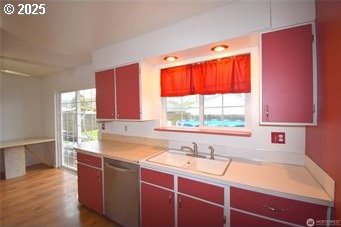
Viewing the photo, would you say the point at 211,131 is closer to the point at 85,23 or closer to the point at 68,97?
the point at 85,23

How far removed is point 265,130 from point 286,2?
1117 millimetres

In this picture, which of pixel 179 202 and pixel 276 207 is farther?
pixel 179 202

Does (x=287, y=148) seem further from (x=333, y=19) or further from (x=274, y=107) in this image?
(x=333, y=19)

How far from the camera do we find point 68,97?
13.8 feet

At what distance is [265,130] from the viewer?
1714mm

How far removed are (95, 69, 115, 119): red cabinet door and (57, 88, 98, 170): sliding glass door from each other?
0.91m

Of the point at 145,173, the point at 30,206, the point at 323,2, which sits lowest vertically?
the point at 30,206

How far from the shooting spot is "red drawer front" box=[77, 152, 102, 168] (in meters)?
2.21

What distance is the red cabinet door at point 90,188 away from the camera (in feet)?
7.30

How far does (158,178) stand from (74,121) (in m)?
3.21

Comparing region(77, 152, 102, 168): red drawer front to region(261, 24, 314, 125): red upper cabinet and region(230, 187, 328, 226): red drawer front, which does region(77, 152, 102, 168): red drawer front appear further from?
region(261, 24, 314, 125): red upper cabinet

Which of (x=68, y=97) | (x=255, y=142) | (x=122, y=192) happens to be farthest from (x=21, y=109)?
(x=255, y=142)

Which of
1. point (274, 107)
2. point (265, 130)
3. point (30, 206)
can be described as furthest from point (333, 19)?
point (30, 206)

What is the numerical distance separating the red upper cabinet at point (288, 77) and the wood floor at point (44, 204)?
2.30 m
